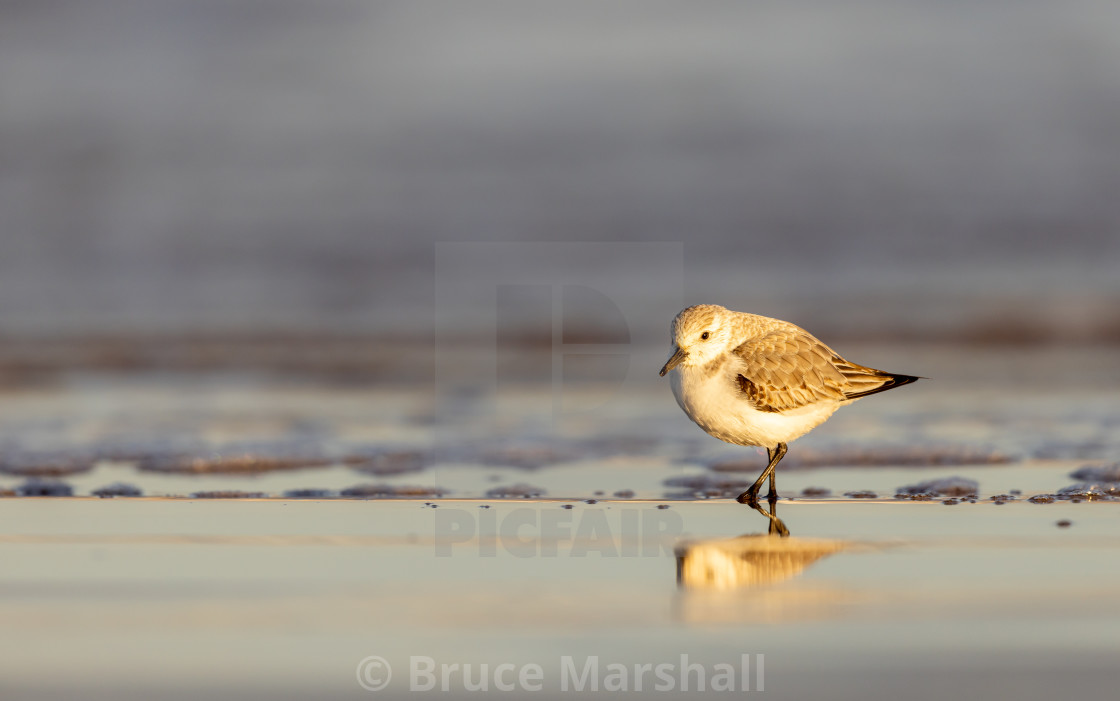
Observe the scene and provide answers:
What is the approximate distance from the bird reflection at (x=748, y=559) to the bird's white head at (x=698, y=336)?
3.30 ft

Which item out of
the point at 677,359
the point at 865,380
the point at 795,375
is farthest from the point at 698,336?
the point at 865,380

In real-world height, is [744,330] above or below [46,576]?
above

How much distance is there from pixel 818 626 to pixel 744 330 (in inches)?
94.8

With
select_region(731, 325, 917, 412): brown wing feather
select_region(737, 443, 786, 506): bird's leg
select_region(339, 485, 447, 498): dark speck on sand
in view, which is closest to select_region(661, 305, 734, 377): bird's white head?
select_region(731, 325, 917, 412): brown wing feather

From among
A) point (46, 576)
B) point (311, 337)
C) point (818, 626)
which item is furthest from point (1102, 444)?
point (311, 337)

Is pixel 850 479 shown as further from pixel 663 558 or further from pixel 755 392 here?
pixel 663 558

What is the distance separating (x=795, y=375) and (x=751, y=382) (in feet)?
0.92

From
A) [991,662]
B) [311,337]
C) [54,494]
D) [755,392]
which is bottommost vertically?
[991,662]

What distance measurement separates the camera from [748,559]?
4340 mm

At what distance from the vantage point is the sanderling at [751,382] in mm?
5465

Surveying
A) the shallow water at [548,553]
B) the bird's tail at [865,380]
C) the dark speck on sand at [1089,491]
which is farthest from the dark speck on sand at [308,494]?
the dark speck on sand at [1089,491]

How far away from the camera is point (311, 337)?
1074 cm

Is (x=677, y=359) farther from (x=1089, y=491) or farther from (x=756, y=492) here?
(x=1089, y=491)

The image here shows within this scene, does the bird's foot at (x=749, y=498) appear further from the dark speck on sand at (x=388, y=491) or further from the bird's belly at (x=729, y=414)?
the dark speck on sand at (x=388, y=491)
